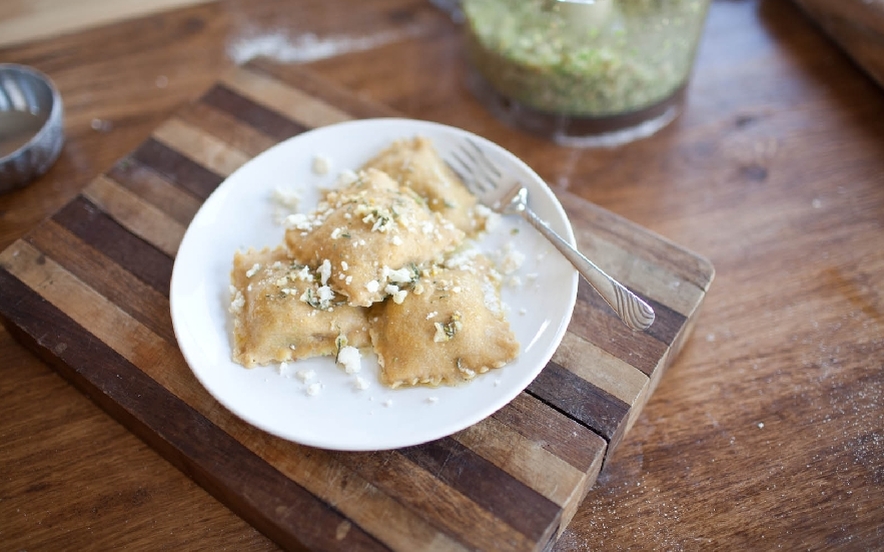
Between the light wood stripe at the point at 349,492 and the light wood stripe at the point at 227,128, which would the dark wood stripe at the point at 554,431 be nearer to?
the light wood stripe at the point at 349,492

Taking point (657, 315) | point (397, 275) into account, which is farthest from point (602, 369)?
point (397, 275)

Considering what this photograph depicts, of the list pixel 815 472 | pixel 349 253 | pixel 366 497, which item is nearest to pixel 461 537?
pixel 366 497

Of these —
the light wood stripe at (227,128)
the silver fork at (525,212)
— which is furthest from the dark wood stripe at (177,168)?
the silver fork at (525,212)

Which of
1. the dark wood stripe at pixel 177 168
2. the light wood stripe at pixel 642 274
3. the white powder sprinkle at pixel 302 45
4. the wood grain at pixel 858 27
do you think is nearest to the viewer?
the light wood stripe at pixel 642 274

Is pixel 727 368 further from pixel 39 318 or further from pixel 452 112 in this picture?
pixel 39 318

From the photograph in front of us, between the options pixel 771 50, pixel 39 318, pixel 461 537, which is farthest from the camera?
pixel 771 50

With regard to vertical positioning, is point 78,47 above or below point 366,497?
above

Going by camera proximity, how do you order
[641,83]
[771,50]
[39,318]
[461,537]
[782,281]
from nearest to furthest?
[461,537]
[39,318]
[782,281]
[641,83]
[771,50]
